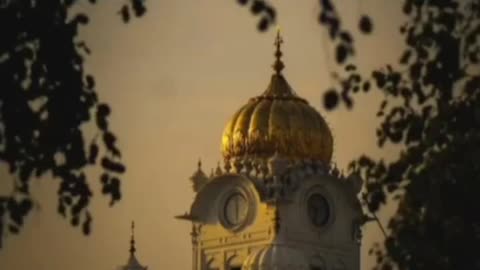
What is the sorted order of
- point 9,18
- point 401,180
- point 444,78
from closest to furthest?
point 9,18
point 444,78
point 401,180

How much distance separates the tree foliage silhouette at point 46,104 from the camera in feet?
48.7

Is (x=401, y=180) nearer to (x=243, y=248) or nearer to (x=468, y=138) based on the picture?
(x=468, y=138)

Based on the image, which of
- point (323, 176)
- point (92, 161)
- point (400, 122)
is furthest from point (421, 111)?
point (323, 176)

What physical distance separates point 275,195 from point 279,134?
123 cm

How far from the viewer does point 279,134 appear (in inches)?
2128

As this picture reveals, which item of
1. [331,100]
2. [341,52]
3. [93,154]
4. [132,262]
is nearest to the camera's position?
[341,52]

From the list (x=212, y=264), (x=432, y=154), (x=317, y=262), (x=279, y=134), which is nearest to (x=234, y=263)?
(x=212, y=264)

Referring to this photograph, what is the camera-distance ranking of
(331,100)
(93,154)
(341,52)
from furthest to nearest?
1. (93,154)
2. (331,100)
3. (341,52)

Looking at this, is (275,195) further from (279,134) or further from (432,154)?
(432,154)

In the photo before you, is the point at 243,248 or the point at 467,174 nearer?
the point at 467,174

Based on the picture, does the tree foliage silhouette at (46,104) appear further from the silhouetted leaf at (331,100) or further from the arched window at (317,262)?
the arched window at (317,262)

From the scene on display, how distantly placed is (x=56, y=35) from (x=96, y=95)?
0.41m

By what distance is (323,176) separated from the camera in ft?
176

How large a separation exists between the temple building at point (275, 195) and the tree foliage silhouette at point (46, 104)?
37741 millimetres
